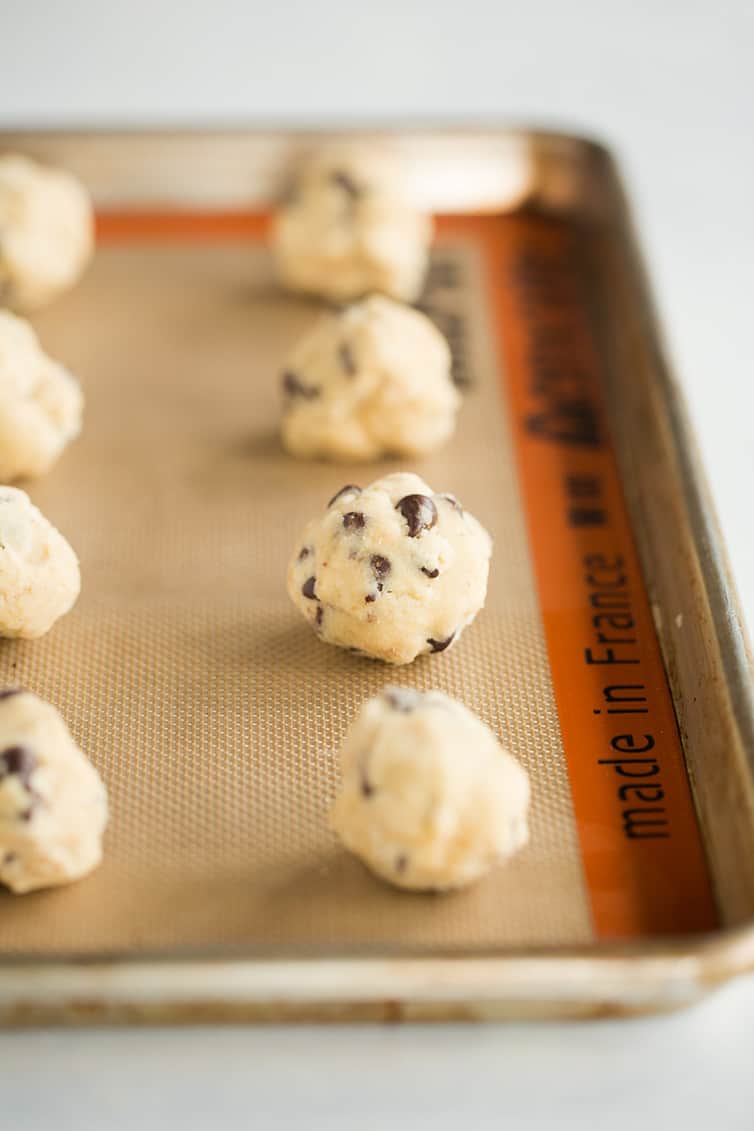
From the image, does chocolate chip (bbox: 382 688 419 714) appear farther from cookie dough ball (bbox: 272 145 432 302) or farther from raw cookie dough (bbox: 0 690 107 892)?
cookie dough ball (bbox: 272 145 432 302)

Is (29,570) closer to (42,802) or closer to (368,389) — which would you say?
(42,802)

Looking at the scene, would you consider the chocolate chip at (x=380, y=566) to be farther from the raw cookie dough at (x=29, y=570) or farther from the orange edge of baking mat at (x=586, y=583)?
the raw cookie dough at (x=29, y=570)

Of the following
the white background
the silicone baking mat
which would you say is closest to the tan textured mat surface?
the silicone baking mat

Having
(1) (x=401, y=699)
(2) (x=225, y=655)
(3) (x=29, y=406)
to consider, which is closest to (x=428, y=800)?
(1) (x=401, y=699)

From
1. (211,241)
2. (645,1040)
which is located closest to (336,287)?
(211,241)

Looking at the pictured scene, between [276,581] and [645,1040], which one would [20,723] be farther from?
[645,1040]
